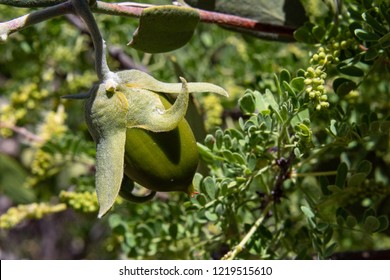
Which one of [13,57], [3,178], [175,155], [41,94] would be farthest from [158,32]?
[3,178]

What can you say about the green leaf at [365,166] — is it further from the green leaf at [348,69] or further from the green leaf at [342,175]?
the green leaf at [348,69]

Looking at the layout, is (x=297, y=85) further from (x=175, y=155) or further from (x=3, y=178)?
(x=3, y=178)

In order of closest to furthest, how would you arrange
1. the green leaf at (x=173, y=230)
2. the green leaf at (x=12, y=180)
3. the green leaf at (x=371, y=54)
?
the green leaf at (x=371, y=54)
the green leaf at (x=173, y=230)
the green leaf at (x=12, y=180)

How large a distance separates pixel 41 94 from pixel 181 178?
911mm

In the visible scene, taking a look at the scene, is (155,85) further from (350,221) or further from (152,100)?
(350,221)

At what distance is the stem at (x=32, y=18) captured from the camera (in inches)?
32.5

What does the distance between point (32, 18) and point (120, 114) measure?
167 millimetres

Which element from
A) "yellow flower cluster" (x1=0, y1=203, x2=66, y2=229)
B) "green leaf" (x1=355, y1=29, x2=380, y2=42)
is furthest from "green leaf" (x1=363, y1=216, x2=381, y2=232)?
"yellow flower cluster" (x1=0, y1=203, x2=66, y2=229)

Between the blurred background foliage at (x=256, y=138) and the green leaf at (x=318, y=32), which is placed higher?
the green leaf at (x=318, y=32)

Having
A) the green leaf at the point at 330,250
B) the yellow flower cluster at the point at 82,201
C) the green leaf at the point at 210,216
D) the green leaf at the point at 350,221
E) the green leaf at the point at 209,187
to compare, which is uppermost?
the green leaf at the point at 209,187

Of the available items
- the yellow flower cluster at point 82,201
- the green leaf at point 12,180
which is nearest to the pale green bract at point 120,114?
the yellow flower cluster at point 82,201

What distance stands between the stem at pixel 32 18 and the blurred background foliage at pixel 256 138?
238mm

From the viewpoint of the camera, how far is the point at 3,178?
6.90 feet

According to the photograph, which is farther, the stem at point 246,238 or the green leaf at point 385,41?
the stem at point 246,238
